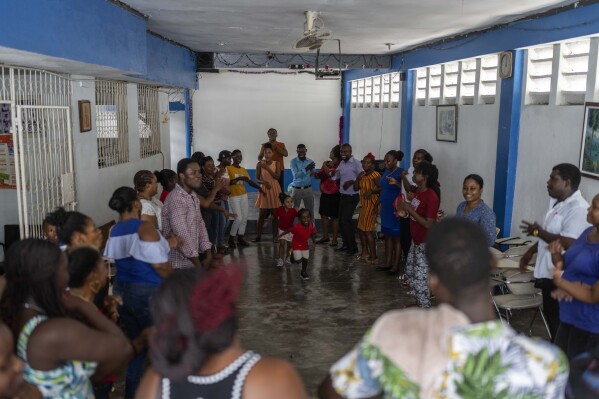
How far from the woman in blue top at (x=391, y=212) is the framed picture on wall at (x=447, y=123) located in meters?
1.58

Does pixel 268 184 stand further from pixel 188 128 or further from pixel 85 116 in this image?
pixel 188 128

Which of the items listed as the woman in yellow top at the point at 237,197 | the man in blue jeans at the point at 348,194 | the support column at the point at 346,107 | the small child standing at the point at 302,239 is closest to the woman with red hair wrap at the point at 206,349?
the small child standing at the point at 302,239

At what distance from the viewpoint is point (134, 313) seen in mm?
3475

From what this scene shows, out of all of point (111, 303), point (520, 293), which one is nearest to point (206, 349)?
point (111, 303)

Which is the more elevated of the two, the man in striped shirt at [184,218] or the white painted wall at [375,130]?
the white painted wall at [375,130]

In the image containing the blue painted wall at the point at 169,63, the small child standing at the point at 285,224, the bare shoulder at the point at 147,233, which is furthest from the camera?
the blue painted wall at the point at 169,63

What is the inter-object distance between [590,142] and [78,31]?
4436 mm

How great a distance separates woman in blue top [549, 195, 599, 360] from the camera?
2900mm

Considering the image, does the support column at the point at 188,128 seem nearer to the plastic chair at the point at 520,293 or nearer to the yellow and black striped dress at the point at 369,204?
the yellow and black striped dress at the point at 369,204

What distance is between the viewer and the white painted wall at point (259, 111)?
14758mm

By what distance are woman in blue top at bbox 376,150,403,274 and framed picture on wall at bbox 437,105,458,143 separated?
5.17 feet

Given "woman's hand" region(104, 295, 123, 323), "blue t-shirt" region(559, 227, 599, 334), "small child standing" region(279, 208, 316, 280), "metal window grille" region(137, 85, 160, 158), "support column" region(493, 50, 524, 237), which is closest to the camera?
"woman's hand" region(104, 295, 123, 323)

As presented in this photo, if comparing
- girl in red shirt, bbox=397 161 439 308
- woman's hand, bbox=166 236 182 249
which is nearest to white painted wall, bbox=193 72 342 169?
girl in red shirt, bbox=397 161 439 308

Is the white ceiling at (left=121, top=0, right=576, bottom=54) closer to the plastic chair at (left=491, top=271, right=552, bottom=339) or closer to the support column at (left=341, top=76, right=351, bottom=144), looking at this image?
the plastic chair at (left=491, top=271, right=552, bottom=339)
